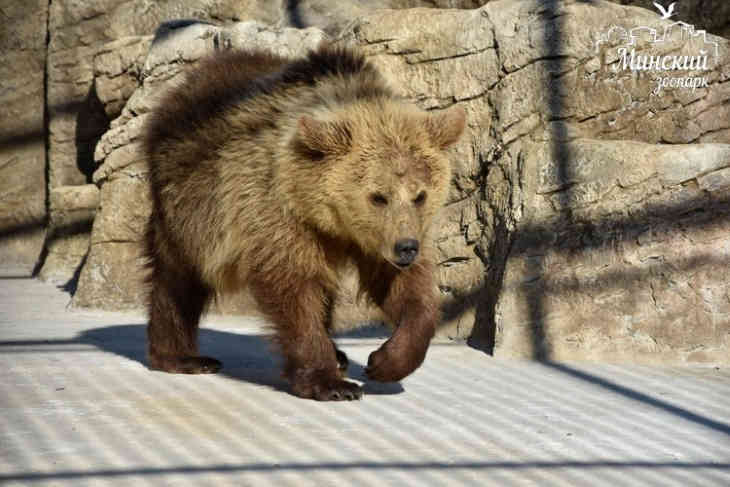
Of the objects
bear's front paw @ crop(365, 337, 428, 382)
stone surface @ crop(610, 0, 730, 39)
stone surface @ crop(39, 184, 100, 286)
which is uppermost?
stone surface @ crop(610, 0, 730, 39)

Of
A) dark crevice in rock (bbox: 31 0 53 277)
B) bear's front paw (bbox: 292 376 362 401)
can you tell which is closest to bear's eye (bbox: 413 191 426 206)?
bear's front paw (bbox: 292 376 362 401)

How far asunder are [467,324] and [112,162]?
134 inches

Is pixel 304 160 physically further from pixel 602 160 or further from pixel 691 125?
pixel 691 125

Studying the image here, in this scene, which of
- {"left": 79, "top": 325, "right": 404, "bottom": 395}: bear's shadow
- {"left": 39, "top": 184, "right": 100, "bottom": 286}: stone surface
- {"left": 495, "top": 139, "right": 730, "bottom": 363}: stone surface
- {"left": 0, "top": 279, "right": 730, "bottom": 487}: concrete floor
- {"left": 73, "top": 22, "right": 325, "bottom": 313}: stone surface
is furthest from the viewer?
{"left": 39, "top": 184, "right": 100, "bottom": 286}: stone surface

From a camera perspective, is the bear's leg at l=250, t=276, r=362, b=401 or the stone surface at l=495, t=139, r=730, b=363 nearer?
the bear's leg at l=250, t=276, r=362, b=401

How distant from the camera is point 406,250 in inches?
183

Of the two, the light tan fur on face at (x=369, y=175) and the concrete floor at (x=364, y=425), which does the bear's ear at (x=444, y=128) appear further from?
the concrete floor at (x=364, y=425)

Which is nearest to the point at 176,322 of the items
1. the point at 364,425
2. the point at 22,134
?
the point at 364,425

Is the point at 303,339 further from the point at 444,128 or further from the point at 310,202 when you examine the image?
the point at 444,128

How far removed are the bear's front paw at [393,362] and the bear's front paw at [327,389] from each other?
0.12m

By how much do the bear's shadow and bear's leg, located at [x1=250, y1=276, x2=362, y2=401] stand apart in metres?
0.17

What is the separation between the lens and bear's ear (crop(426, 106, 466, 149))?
5.03 meters

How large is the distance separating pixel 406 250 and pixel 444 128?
74cm

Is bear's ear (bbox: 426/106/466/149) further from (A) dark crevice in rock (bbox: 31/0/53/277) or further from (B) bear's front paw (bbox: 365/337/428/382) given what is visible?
(A) dark crevice in rock (bbox: 31/0/53/277)
